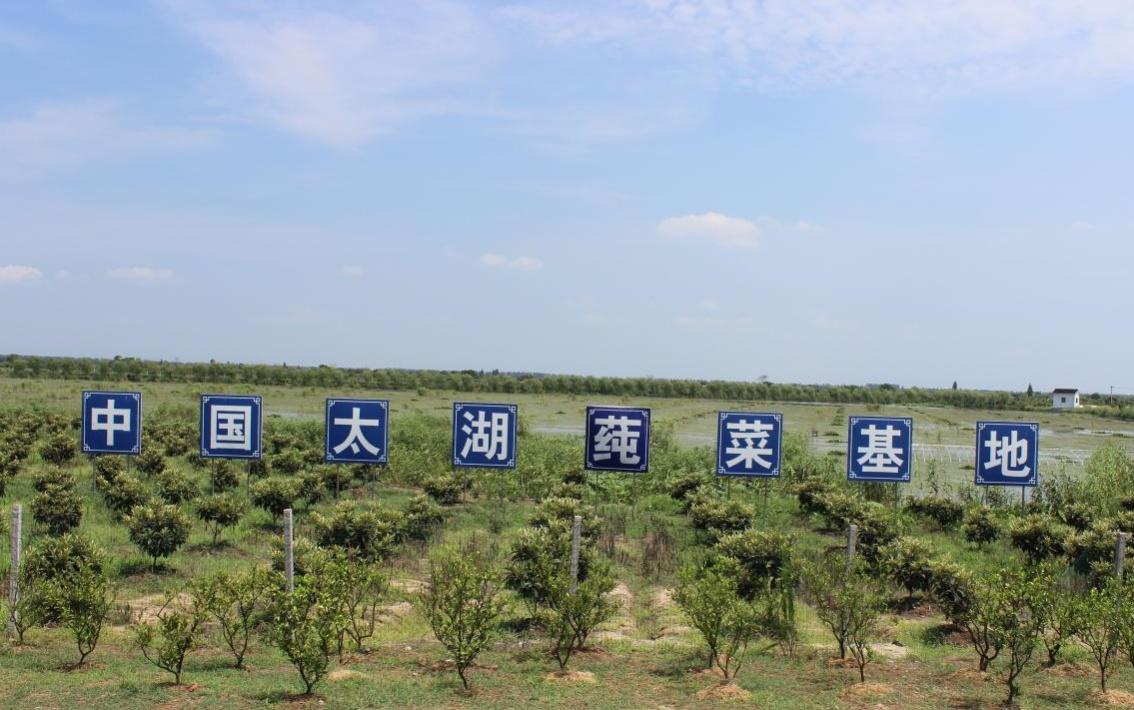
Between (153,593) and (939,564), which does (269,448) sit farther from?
(939,564)

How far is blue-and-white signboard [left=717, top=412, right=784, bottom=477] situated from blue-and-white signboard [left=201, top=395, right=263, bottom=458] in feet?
24.1

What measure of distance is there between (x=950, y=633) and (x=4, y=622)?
38.2 ft

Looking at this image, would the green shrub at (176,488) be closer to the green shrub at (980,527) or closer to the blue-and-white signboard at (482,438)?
the blue-and-white signboard at (482,438)

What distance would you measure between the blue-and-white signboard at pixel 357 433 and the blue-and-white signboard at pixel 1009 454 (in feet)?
32.6

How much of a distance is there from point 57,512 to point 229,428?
4.41m

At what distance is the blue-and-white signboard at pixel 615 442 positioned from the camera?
555 inches

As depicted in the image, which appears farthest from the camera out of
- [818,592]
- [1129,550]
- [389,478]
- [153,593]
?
[389,478]

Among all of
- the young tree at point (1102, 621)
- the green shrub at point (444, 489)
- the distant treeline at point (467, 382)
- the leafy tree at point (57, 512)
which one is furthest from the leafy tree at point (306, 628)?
the distant treeline at point (467, 382)

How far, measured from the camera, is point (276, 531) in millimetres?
17922

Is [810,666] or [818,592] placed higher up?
[818,592]

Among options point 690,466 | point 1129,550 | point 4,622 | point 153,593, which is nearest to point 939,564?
point 1129,550

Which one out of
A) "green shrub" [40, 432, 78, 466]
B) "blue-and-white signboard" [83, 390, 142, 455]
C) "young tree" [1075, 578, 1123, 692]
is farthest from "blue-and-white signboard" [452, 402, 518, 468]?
"green shrub" [40, 432, 78, 466]

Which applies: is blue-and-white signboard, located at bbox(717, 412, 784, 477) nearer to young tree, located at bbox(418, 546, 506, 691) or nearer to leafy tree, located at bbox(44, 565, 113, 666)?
young tree, located at bbox(418, 546, 506, 691)

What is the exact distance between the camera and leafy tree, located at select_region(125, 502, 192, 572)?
14039 millimetres
